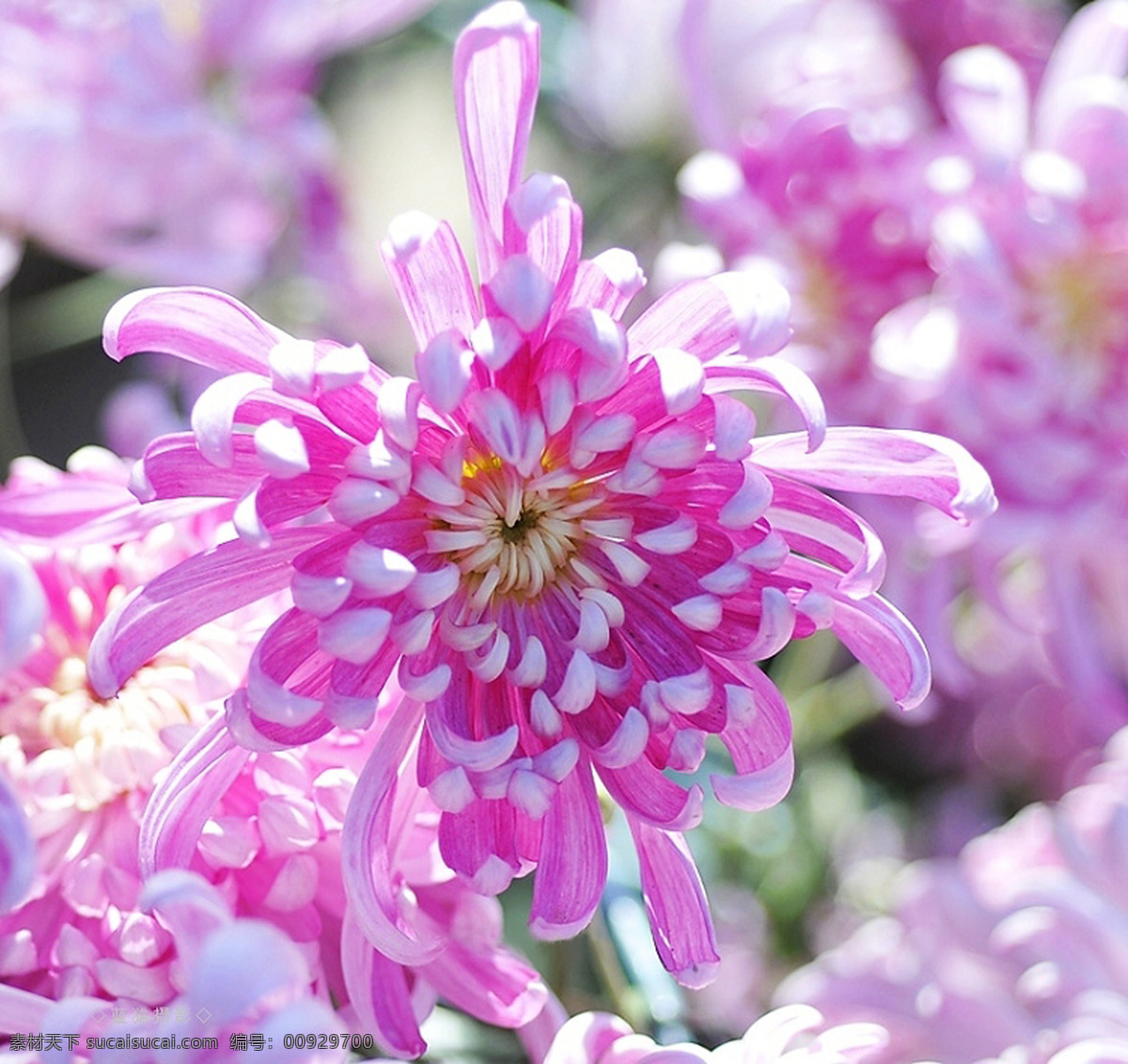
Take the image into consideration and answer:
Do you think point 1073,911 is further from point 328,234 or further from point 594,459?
point 328,234

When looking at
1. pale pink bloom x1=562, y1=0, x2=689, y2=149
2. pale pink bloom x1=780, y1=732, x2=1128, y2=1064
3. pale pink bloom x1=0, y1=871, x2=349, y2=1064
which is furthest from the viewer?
pale pink bloom x1=562, y1=0, x2=689, y2=149

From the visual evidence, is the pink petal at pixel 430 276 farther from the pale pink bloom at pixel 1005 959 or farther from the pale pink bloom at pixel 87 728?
the pale pink bloom at pixel 1005 959

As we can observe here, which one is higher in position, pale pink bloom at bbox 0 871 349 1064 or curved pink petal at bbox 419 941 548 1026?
pale pink bloom at bbox 0 871 349 1064

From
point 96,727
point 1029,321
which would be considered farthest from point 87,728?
point 1029,321

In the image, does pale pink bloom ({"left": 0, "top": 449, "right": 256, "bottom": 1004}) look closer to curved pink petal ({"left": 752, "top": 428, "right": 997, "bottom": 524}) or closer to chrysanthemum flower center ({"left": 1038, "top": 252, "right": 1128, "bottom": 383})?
curved pink petal ({"left": 752, "top": 428, "right": 997, "bottom": 524})

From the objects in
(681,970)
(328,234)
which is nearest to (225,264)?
(328,234)

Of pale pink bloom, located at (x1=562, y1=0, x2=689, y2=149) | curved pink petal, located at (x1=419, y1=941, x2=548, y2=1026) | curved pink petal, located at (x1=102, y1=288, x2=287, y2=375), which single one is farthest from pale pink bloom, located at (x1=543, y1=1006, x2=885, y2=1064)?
pale pink bloom, located at (x1=562, y1=0, x2=689, y2=149)

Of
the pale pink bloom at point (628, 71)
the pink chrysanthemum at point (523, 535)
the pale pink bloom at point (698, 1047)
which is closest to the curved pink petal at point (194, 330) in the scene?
the pink chrysanthemum at point (523, 535)
